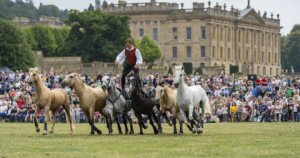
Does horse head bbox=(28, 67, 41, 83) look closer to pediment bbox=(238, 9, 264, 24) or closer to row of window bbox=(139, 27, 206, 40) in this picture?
row of window bbox=(139, 27, 206, 40)

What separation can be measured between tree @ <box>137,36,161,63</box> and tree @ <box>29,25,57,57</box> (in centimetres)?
1374

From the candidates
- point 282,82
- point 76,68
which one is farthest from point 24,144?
point 76,68

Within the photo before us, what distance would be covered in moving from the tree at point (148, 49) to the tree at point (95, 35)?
13620mm

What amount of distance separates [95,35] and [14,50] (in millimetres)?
20563

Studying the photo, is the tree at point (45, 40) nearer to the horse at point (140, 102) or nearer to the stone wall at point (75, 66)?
the stone wall at point (75, 66)

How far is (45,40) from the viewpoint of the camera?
160 meters

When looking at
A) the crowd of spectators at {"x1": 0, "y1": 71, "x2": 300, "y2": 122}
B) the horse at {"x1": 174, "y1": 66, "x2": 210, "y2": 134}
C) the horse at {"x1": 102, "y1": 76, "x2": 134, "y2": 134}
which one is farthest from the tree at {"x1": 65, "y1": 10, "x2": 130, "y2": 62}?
the horse at {"x1": 174, "y1": 66, "x2": 210, "y2": 134}

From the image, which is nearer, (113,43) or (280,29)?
(113,43)

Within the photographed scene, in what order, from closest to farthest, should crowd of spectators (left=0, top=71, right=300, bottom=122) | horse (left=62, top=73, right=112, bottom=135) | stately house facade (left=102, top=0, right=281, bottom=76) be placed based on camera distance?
1. horse (left=62, top=73, right=112, bottom=135)
2. crowd of spectators (left=0, top=71, right=300, bottom=122)
3. stately house facade (left=102, top=0, right=281, bottom=76)

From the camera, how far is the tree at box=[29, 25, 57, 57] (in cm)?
15650

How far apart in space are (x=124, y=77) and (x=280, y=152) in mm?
9169

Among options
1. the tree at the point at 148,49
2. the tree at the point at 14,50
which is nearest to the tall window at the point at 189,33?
the tree at the point at 148,49

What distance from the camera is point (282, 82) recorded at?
58.5 meters

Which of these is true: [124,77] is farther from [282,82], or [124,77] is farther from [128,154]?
[282,82]
